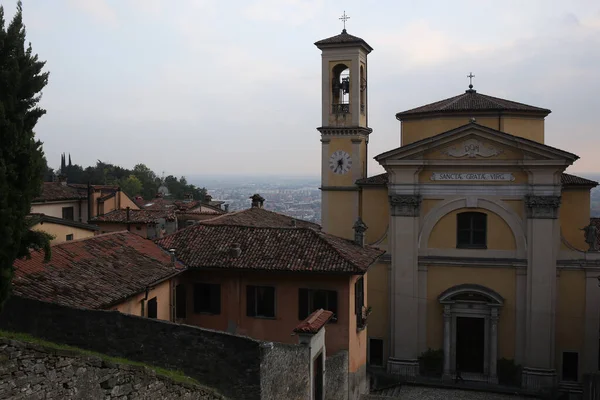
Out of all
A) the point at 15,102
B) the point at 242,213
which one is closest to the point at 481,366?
the point at 242,213

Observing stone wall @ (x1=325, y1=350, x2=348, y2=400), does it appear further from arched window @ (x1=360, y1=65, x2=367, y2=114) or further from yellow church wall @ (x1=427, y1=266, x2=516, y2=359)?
arched window @ (x1=360, y1=65, x2=367, y2=114)

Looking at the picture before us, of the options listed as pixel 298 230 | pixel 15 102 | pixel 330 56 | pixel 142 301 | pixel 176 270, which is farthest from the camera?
Answer: pixel 330 56

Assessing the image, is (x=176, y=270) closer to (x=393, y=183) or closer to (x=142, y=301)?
(x=142, y=301)

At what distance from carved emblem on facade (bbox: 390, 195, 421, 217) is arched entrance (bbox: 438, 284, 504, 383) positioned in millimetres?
3509

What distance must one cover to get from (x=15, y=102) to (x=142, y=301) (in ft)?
22.3

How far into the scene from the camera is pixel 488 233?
25203mm

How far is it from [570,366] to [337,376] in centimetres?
1260

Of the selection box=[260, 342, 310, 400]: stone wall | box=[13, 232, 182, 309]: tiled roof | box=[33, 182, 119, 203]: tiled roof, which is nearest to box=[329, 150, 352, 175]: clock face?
box=[13, 232, 182, 309]: tiled roof

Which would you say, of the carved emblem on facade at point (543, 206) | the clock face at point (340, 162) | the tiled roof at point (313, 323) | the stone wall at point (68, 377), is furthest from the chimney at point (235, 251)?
the carved emblem on facade at point (543, 206)

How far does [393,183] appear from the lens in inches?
1030

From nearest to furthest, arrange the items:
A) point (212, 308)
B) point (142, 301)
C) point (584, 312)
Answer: point (142, 301) → point (212, 308) → point (584, 312)

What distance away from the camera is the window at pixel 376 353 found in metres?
26.3

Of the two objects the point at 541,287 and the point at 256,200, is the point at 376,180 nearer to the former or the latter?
the point at 256,200

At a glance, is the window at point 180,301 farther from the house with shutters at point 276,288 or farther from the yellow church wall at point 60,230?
the yellow church wall at point 60,230
